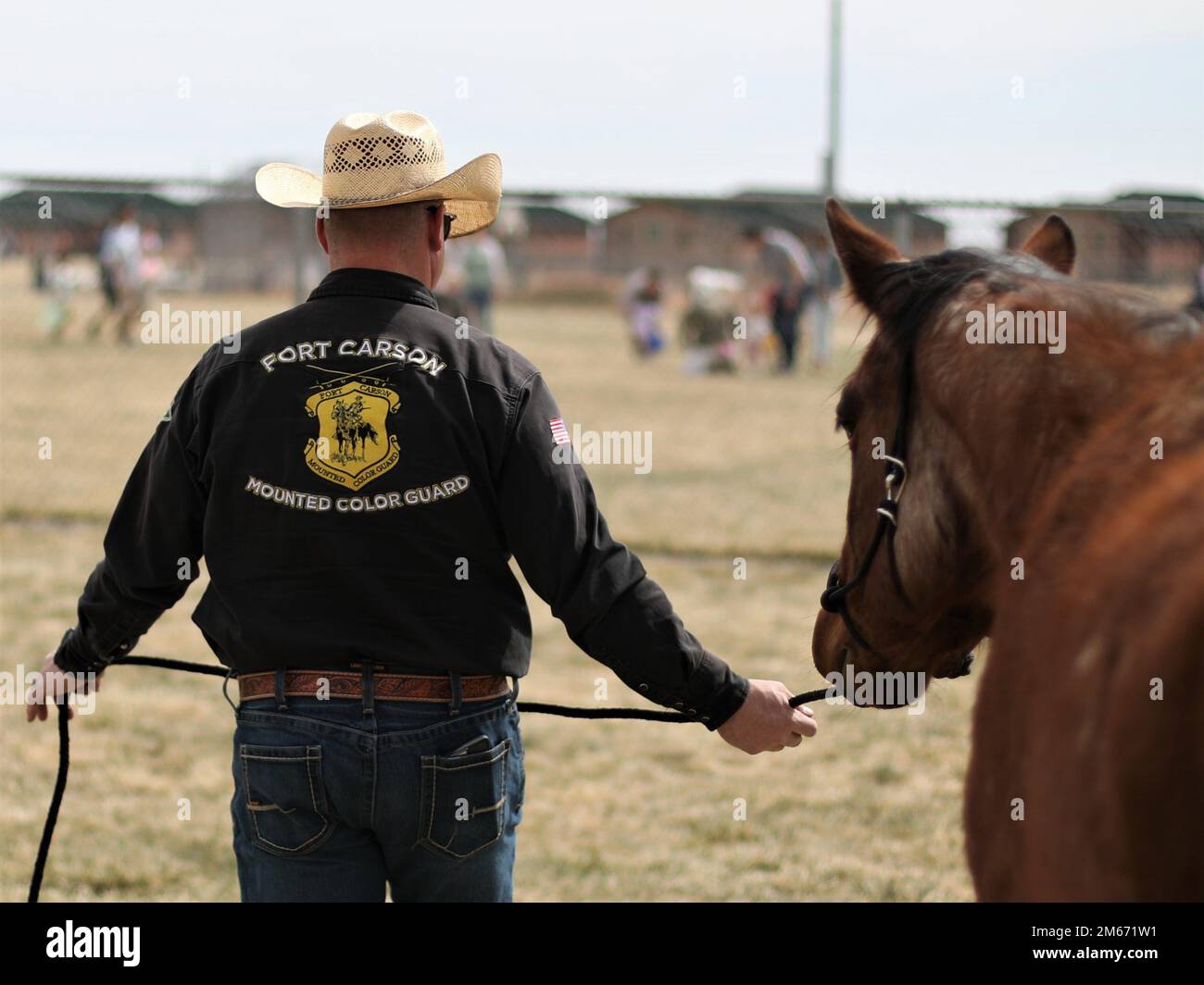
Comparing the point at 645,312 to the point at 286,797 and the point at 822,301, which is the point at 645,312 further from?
the point at 286,797

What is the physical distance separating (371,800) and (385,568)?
42 cm

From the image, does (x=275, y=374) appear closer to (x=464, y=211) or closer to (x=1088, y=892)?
(x=464, y=211)

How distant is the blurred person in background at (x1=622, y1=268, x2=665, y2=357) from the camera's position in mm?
21969

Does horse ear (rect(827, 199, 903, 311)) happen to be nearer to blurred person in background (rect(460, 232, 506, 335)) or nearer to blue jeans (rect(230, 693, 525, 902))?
blue jeans (rect(230, 693, 525, 902))

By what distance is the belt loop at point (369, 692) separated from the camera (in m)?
2.39

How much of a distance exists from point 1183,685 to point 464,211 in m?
1.87

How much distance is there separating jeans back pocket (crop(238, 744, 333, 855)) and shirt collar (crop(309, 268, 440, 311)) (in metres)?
0.84

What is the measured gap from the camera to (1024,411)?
2.16 metres

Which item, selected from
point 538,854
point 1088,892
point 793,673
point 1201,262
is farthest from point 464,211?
point 1201,262

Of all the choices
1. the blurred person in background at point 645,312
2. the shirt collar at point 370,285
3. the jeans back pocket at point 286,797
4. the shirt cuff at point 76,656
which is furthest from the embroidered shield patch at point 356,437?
the blurred person in background at point 645,312

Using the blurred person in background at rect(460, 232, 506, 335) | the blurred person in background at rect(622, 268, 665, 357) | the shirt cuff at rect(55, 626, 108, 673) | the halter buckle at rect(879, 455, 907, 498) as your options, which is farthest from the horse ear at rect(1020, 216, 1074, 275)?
the blurred person in background at rect(622, 268, 665, 357)

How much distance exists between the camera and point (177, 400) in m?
2.57

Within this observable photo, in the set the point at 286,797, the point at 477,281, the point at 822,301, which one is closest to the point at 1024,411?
the point at 286,797

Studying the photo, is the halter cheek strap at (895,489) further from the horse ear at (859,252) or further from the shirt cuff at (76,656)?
the shirt cuff at (76,656)
